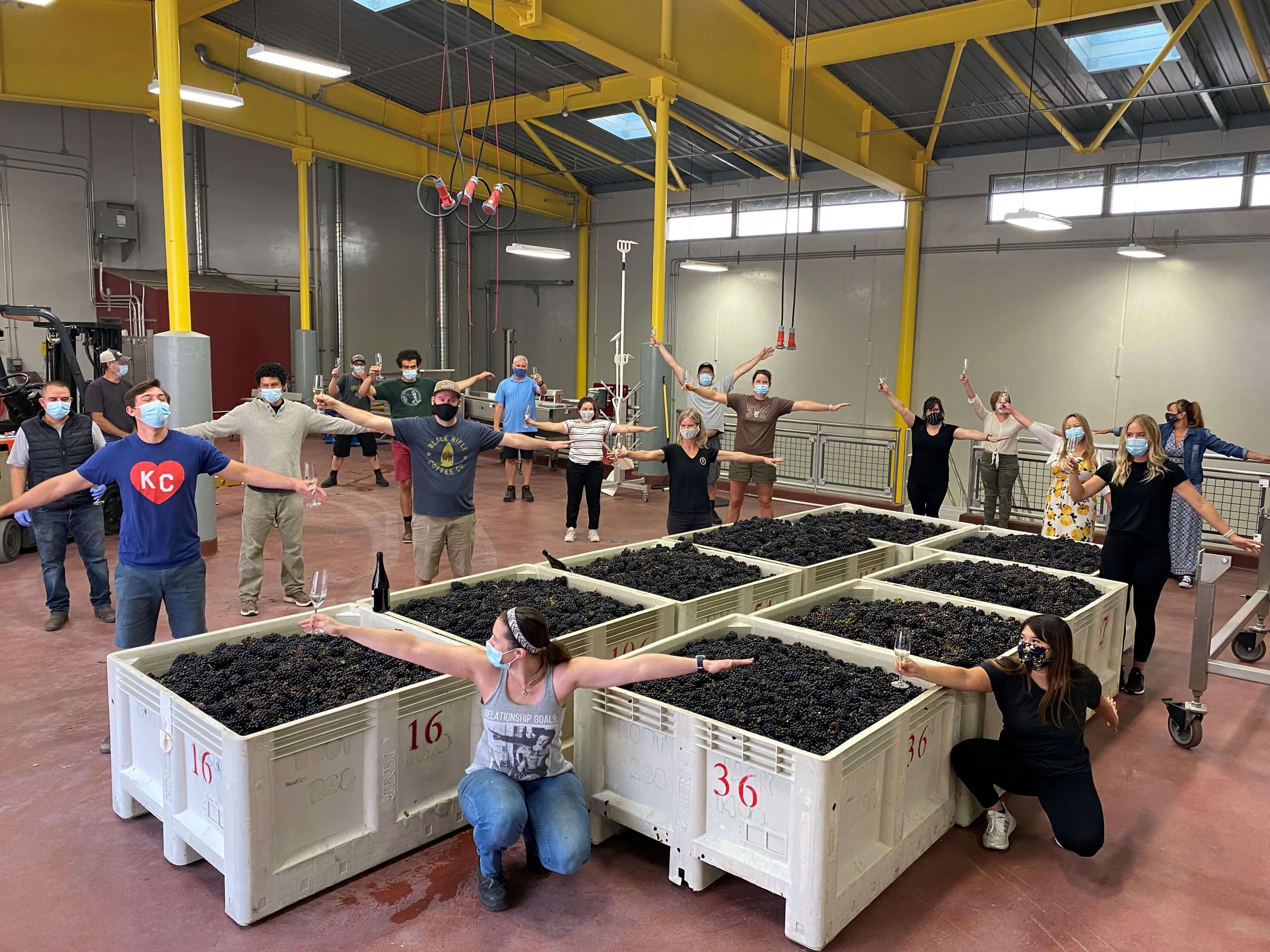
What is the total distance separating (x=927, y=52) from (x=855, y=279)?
173 inches

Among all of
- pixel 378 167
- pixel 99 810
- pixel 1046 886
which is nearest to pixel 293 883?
pixel 99 810

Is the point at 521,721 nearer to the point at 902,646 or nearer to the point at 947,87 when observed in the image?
the point at 902,646

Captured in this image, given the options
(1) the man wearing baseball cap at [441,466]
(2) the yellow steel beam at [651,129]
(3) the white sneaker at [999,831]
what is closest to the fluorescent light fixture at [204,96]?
(2) the yellow steel beam at [651,129]

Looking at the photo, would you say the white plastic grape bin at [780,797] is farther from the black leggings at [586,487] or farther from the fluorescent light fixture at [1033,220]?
the fluorescent light fixture at [1033,220]

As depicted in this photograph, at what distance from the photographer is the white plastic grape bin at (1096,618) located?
4.37m

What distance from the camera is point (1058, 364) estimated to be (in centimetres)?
1236

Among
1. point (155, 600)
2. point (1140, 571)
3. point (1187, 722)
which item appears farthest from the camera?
point (1140, 571)

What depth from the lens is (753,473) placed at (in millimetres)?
8383

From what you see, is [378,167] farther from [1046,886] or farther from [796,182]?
[1046,886]

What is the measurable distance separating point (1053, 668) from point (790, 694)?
1.00 meters

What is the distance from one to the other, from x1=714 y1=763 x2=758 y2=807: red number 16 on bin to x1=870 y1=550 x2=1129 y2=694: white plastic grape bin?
80.2 inches

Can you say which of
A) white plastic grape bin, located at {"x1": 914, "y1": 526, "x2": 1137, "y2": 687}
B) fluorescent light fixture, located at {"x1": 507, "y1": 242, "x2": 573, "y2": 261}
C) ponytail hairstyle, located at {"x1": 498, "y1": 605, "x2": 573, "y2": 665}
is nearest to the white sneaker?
white plastic grape bin, located at {"x1": 914, "y1": 526, "x2": 1137, "y2": 687}

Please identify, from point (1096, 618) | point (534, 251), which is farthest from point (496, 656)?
point (534, 251)

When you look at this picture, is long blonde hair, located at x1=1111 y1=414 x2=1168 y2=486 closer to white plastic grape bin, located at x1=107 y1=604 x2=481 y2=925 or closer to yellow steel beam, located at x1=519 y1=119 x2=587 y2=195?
white plastic grape bin, located at x1=107 y1=604 x2=481 y2=925
